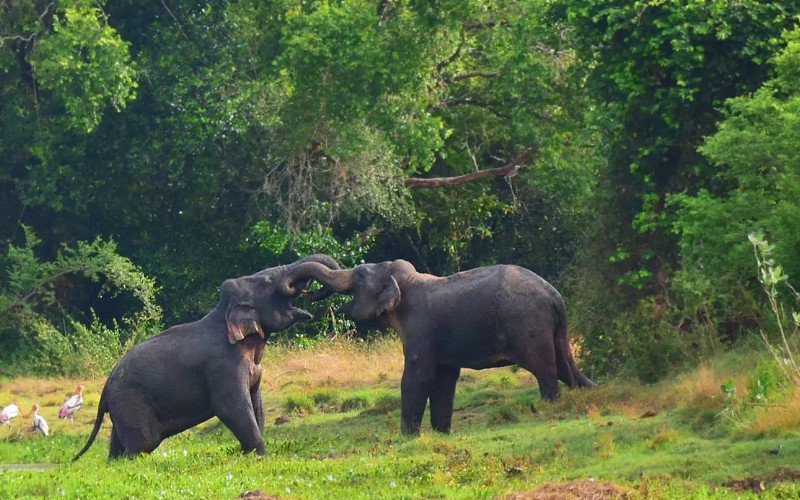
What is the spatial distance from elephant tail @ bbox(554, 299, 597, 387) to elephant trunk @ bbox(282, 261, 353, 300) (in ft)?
8.35

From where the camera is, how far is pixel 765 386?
14.8 metres

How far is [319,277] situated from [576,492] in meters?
6.52

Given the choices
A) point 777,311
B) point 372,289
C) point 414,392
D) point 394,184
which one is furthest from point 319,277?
point 394,184

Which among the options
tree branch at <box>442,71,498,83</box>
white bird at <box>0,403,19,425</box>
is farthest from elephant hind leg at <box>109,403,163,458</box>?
tree branch at <box>442,71,498,83</box>

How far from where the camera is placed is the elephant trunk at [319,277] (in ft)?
57.3

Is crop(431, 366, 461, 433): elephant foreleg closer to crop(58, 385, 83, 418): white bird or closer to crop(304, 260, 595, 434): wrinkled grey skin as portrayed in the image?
crop(304, 260, 595, 434): wrinkled grey skin

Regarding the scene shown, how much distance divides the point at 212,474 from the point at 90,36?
60.6 feet

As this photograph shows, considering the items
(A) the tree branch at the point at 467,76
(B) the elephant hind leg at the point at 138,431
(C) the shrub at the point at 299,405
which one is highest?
(A) the tree branch at the point at 467,76

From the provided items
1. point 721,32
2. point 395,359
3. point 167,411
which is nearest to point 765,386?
point 167,411

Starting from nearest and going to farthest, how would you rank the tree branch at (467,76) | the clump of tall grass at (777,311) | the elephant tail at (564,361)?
1. the clump of tall grass at (777,311)
2. the elephant tail at (564,361)
3. the tree branch at (467,76)

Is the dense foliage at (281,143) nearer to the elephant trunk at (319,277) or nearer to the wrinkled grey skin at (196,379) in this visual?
the elephant trunk at (319,277)

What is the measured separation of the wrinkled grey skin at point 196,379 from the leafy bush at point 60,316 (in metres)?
13.8

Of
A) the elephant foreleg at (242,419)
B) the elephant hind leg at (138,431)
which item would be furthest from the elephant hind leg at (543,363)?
the elephant hind leg at (138,431)

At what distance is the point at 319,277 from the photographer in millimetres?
17859
